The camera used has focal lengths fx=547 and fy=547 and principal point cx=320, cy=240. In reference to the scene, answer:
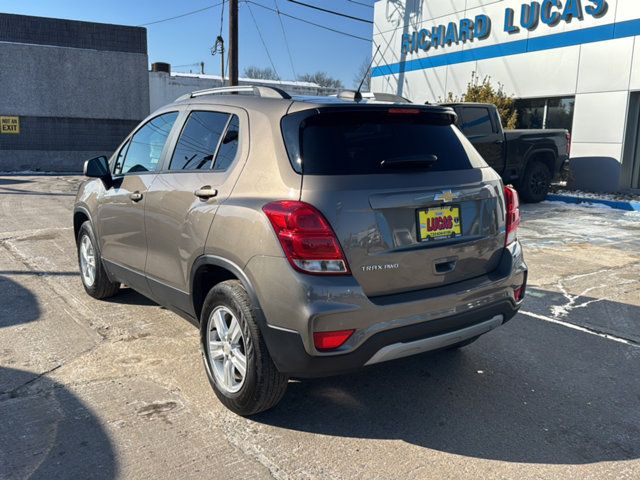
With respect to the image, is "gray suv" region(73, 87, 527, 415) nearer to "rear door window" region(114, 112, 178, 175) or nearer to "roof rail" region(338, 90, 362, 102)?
"roof rail" region(338, 90, 362, 102)

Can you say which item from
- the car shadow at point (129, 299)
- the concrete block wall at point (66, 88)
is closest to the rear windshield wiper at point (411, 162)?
the car shadow at point (129, 299)

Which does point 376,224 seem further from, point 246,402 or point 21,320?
point 21,320

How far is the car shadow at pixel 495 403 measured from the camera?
9.73ft

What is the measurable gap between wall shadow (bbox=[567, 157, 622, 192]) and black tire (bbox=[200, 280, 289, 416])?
12681mm

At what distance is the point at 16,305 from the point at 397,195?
160 inches

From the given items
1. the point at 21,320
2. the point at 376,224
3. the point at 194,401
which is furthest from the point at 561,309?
the point at 21,320

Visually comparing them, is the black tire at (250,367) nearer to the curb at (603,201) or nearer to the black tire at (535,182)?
the black tire at (535,182)

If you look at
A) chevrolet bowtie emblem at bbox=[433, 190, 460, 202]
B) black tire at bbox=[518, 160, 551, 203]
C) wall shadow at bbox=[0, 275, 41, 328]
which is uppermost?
chevrolet bowtie emblem at bbox=[433, 190, 460, 202]

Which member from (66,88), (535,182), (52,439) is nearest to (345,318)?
(52,439)

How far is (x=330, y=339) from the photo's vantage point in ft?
8.91

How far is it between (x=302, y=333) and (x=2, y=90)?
2332 cm

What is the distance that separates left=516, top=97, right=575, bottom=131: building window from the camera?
47.3 ft

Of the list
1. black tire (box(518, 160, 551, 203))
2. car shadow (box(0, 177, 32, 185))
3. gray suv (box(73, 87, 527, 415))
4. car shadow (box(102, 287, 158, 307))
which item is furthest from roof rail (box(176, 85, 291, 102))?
car shadow (box(0, 177, 32, 185))

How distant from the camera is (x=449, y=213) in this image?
313 cm
